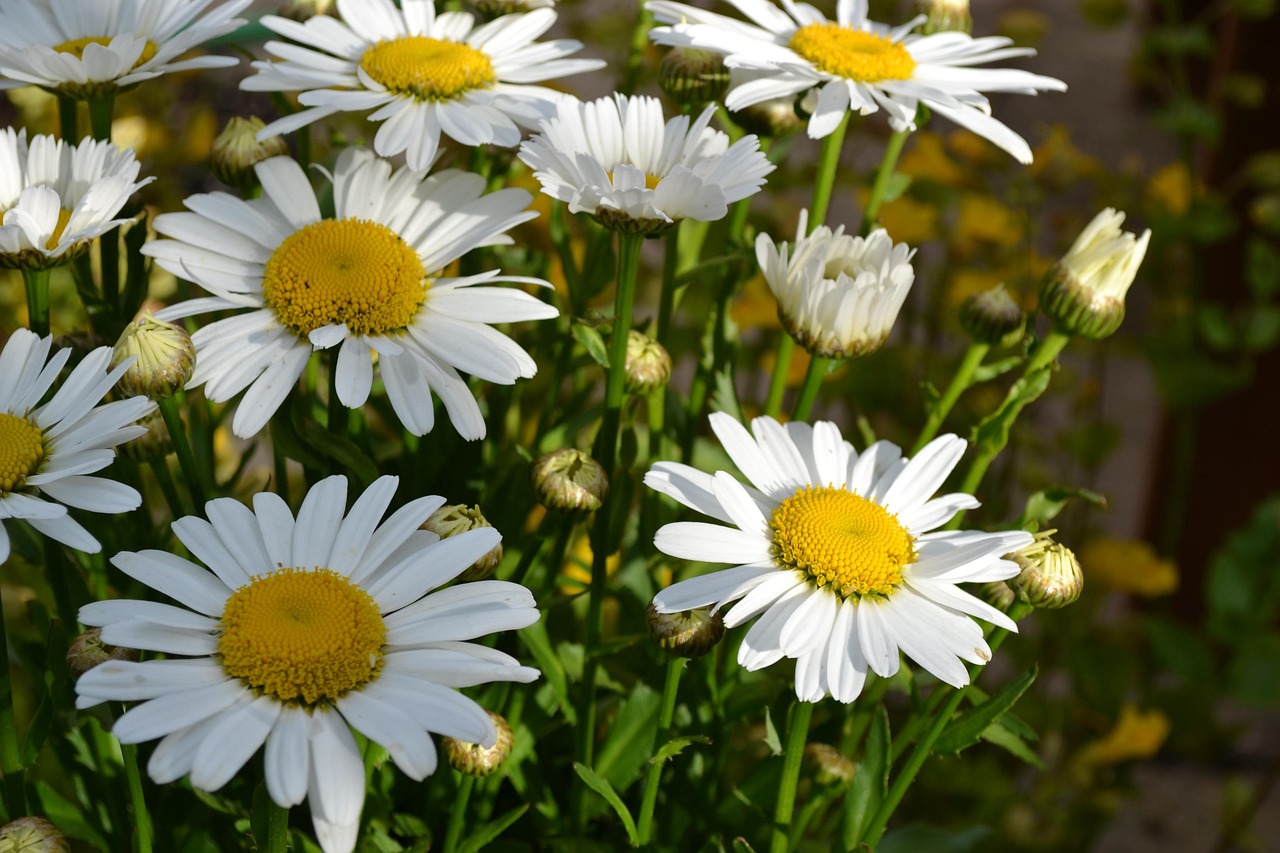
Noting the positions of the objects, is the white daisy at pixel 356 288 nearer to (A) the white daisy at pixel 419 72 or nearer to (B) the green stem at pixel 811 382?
(A) the white daisy at pixel 419 72

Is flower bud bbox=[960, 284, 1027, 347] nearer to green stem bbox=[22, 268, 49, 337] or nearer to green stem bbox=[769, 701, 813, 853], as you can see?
green stem bbox=[769, 701, 813, 853]

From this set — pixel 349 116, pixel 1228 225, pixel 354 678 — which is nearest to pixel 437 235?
pixel 354 678

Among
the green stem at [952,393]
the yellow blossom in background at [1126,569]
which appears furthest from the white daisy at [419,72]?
the yellow blossom in background at [1126,569]

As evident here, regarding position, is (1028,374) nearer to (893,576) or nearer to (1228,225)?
(893,576)

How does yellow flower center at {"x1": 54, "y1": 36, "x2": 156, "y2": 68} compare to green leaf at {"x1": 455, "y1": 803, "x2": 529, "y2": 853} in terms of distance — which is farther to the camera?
yellow flower center at {"x1": 54, "y1": 36, "x2": 156, "y2": 68}

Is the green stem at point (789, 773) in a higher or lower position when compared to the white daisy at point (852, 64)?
lower

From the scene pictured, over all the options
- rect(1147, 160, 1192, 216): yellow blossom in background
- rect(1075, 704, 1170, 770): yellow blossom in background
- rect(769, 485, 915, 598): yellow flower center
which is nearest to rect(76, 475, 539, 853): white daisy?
rect(769, 485, 915, 598): yellow flower center

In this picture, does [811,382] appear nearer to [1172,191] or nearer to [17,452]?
[17,452]
